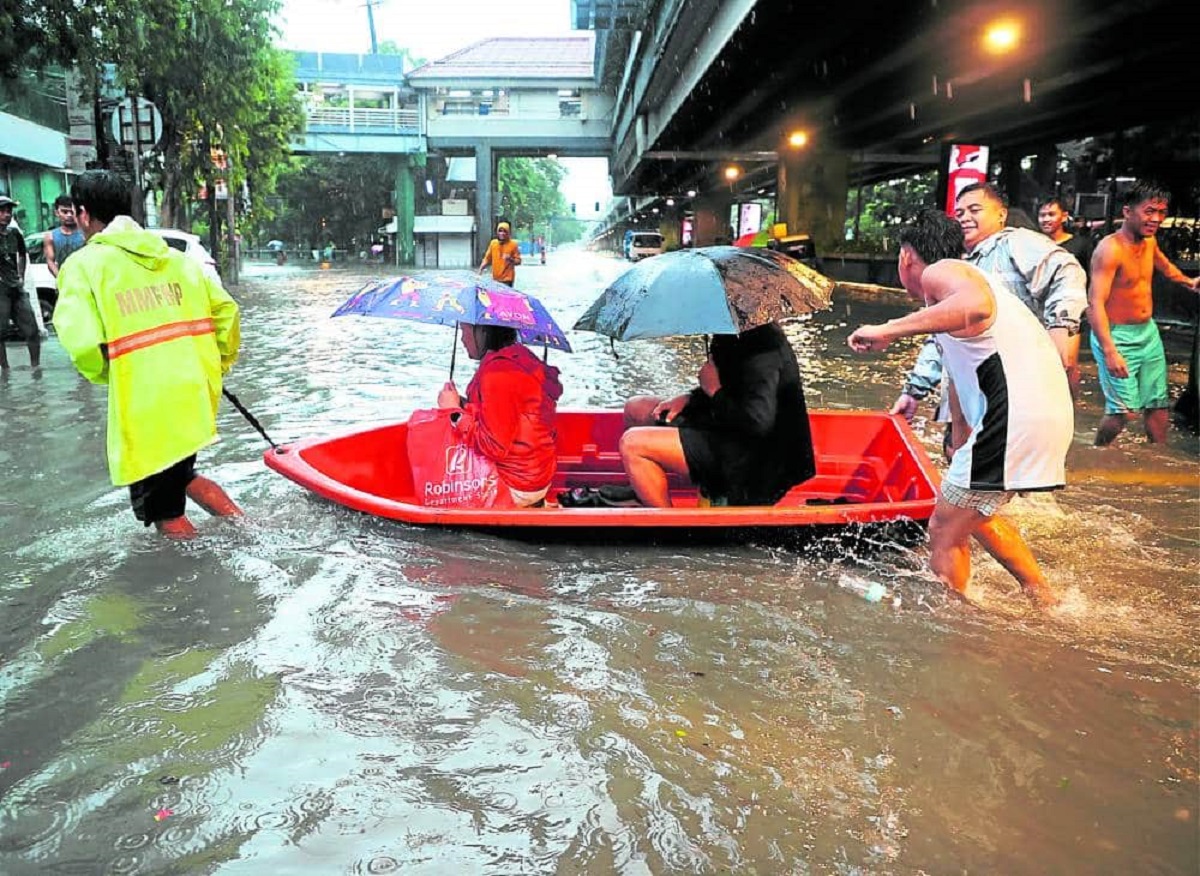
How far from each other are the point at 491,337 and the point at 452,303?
33 centimetres

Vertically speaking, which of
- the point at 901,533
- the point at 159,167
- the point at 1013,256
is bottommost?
the point at 901,533

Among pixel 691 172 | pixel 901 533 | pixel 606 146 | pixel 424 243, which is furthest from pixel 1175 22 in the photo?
pixel 424 243

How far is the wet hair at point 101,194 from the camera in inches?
163

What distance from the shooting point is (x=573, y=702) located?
3.32 meters

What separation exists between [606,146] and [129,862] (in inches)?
1909

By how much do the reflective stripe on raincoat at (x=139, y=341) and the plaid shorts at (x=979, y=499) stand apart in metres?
3.14

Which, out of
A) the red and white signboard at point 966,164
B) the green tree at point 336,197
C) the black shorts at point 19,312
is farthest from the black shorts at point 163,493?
the green tree at point 336,197

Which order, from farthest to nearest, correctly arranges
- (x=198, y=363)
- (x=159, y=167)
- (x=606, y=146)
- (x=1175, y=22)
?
(x=606, y=146) < (x=159, y=167) < (x=1175, y=22) < (x=198, y=363)

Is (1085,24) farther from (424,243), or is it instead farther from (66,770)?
(424,243)

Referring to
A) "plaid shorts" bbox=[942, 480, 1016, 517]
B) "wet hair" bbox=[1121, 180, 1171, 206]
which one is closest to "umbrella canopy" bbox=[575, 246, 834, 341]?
"plaid shorts" bbox=[942, 480, 1016, 517]

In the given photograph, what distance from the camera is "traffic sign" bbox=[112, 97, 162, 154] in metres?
15.8

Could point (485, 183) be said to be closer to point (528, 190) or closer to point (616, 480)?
point (528, 190)

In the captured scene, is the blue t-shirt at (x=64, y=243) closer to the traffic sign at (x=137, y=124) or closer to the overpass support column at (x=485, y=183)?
the traffic sign at (x=137, y=124)

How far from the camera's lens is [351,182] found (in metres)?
59.6
